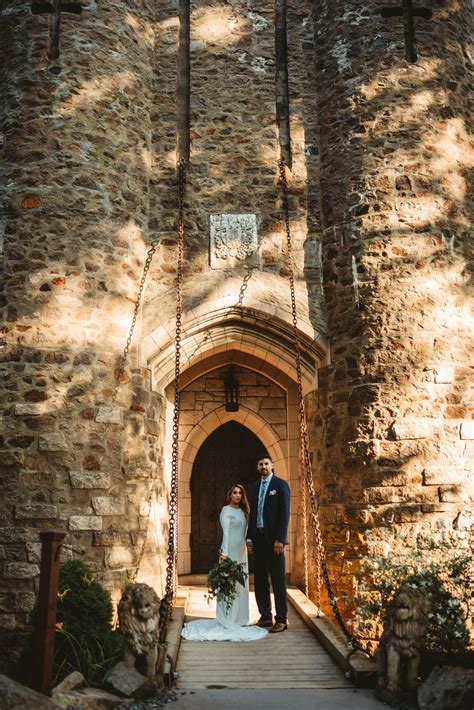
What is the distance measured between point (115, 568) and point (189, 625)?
0.86 metres

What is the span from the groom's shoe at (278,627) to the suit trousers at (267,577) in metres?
0.02

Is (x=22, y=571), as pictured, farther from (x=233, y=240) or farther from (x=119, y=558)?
(x=233, y=240)

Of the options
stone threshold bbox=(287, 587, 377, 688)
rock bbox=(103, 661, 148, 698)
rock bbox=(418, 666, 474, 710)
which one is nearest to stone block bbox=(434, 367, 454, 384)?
stone threshold bbox=(287, 587, 377, 688)

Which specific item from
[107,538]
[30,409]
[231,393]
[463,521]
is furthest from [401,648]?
[231,393]

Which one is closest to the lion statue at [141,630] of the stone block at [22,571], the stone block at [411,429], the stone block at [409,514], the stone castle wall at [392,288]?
the stone block at [22,571]

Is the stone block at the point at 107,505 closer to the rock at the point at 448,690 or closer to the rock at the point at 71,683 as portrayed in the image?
the rock at the point at 71,683

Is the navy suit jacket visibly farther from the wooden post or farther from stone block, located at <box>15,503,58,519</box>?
the wooden post

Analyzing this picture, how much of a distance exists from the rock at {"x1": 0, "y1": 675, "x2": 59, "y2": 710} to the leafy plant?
2228mm

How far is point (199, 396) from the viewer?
848 centimetres

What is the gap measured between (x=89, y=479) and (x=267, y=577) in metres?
1.79

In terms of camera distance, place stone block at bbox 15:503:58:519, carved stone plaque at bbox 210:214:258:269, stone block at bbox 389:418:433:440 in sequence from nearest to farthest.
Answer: stone block at bbox 15:503:58:519
stone block at bbox 389:418:433:440
carved stone plaque at bbox 210:214:258:269

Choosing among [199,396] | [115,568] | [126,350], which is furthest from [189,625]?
[199,396]

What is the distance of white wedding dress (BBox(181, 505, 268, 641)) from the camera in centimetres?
524

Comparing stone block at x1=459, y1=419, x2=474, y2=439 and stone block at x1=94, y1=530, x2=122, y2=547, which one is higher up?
stone block at x1=459, y1=419, x2=474, y2=439
